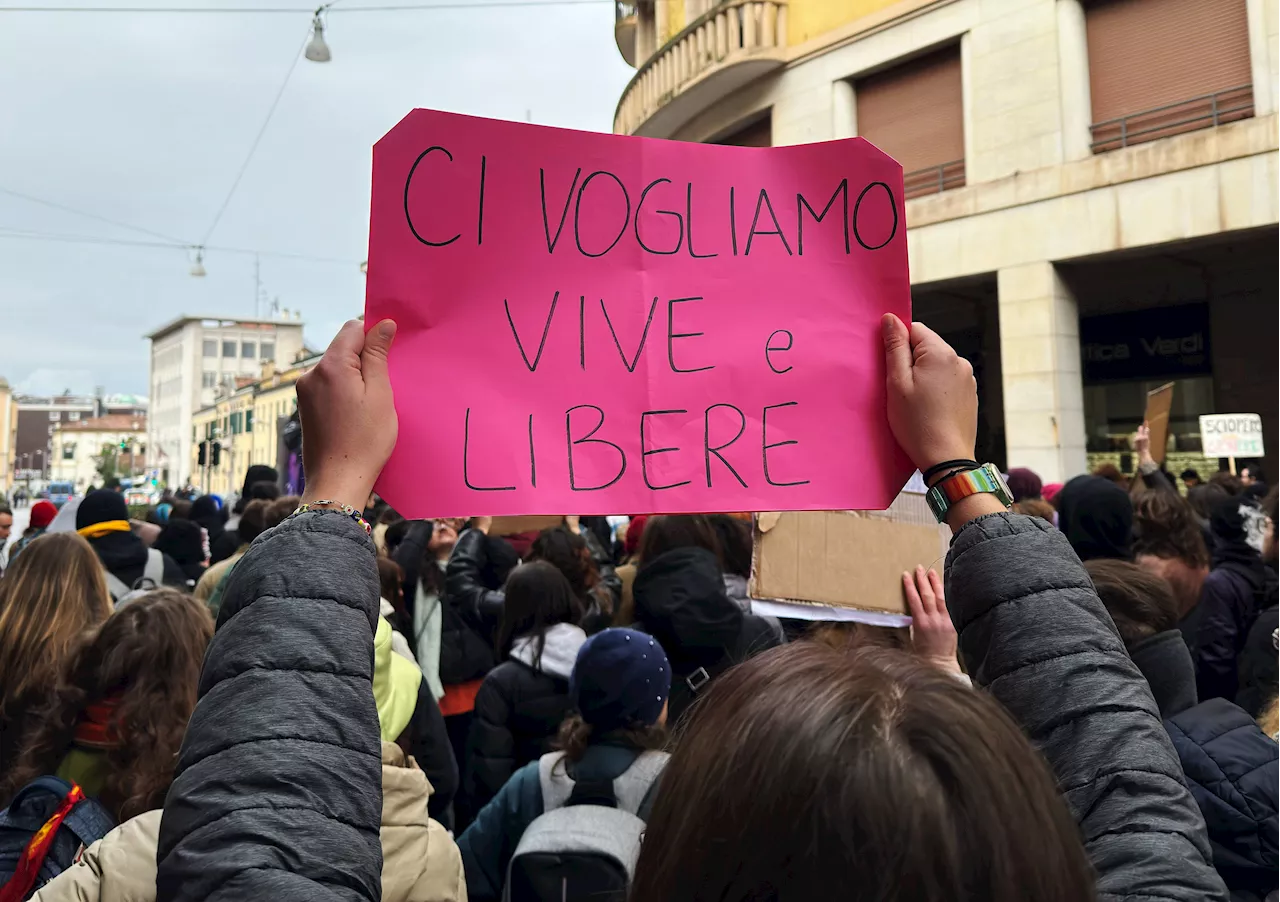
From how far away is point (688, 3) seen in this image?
16281mm

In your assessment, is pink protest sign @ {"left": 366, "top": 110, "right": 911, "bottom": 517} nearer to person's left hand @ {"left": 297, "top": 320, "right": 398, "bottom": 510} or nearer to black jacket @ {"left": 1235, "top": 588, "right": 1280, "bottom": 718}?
person's left hand @ {"left": 297, "top": 320, "right": 398, "bottom": 510}

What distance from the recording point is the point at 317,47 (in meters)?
13.4

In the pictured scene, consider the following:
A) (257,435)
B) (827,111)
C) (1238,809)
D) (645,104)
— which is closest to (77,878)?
(1238,809)

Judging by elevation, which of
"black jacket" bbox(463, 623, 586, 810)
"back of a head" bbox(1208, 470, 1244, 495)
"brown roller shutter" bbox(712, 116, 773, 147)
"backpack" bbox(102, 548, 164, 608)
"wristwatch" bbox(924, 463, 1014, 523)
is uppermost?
"brown roller shutter" bbox(712, 116, 773, 147)

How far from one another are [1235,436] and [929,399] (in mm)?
8549

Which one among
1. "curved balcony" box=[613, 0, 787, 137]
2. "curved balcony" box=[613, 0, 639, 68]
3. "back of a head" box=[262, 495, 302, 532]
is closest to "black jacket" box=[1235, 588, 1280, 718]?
"back of a head" box=[262, 495, 302, 532]

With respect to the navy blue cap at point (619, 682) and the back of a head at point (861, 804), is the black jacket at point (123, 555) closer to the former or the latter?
the navy blue cap at point (619, 682)

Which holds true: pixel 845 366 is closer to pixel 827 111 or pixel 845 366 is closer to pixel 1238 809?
pixel 1238 809

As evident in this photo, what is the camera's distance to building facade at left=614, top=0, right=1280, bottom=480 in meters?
10.1

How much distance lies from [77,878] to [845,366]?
4.89ft

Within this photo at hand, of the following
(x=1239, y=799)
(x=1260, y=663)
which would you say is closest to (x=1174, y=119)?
(x=1260, y=663)

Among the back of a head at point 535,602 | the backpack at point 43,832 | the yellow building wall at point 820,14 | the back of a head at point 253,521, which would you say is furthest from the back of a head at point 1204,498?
the yellow building wall at point 820,14

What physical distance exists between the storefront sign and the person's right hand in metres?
13.6

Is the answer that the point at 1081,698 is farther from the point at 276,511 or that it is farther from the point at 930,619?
the point at 276,511
